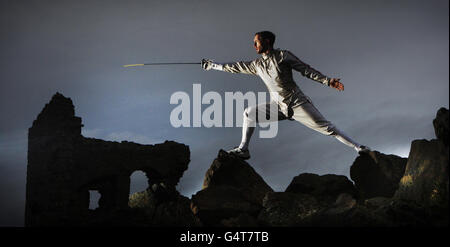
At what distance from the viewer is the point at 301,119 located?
7223mm

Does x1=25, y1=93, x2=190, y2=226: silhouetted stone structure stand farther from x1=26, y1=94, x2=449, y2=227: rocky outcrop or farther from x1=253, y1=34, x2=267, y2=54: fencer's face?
Result: x1=253, y1=34, x2=267, y2=54: fencer's face

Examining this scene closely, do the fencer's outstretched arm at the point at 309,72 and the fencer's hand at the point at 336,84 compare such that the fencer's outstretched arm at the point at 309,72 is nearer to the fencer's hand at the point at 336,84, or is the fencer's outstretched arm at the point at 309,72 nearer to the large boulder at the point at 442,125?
the fencer's hand at the point at 336,84

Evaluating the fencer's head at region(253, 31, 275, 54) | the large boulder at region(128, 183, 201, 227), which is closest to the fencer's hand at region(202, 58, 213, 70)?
the fencer's head at region(253, 31, 275, 54)

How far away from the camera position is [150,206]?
15.1 m

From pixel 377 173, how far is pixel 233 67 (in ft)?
10.1

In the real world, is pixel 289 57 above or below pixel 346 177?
above

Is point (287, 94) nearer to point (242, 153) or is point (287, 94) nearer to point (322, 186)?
point (242, 153)

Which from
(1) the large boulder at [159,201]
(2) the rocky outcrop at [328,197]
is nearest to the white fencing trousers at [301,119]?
(2) the rocky outcrop at [328,197]

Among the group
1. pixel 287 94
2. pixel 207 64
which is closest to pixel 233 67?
pixel 207 64

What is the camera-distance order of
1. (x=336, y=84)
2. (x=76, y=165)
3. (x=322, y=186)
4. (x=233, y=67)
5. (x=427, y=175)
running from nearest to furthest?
(x=427, y=175), (x=336, y=84), (x=233, y=67), (x=322, y=186), (x=76, y=165)

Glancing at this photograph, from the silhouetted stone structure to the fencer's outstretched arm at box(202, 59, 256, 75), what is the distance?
9547 mm
